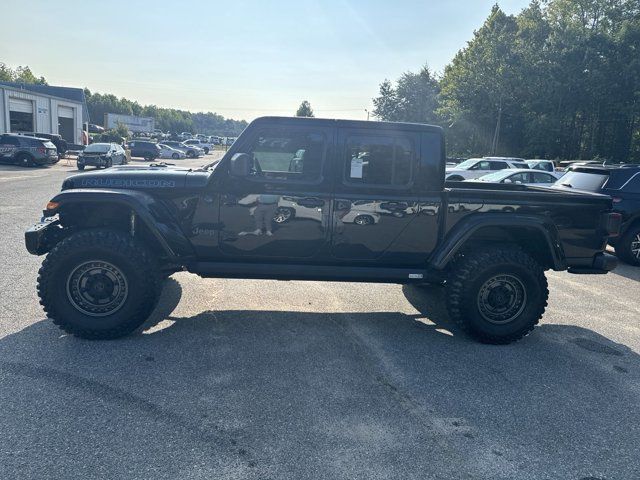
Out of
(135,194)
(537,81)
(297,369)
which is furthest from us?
(537,81)

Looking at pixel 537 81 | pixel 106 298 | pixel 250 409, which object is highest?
pixel 537 81

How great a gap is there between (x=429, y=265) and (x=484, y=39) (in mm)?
45279

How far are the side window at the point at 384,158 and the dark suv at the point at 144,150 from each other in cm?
3952

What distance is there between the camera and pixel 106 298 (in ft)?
14.1

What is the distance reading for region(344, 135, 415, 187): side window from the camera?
4.55 metres

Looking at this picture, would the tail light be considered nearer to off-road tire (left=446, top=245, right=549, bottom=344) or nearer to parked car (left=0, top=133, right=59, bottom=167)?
off-road tire (left=446, top=245, right=549, bottom=344)

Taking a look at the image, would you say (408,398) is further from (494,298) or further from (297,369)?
(494,298)

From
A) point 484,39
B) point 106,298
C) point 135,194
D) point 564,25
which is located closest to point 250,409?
point 106,298

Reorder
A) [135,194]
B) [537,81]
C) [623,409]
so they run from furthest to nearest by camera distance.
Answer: [537,81]
[135,194]
[623,409]

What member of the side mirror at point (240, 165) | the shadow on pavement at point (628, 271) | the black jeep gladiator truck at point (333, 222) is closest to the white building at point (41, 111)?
the black jeep gladiator truck at point (333, 222)

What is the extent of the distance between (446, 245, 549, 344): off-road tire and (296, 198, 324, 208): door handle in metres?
1.54

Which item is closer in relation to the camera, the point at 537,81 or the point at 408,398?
the point at 408,398

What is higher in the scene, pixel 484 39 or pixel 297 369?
pixel 484 39

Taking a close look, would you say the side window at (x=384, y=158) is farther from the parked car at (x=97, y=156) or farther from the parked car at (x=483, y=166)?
the parked car at (x=97, y=156)
